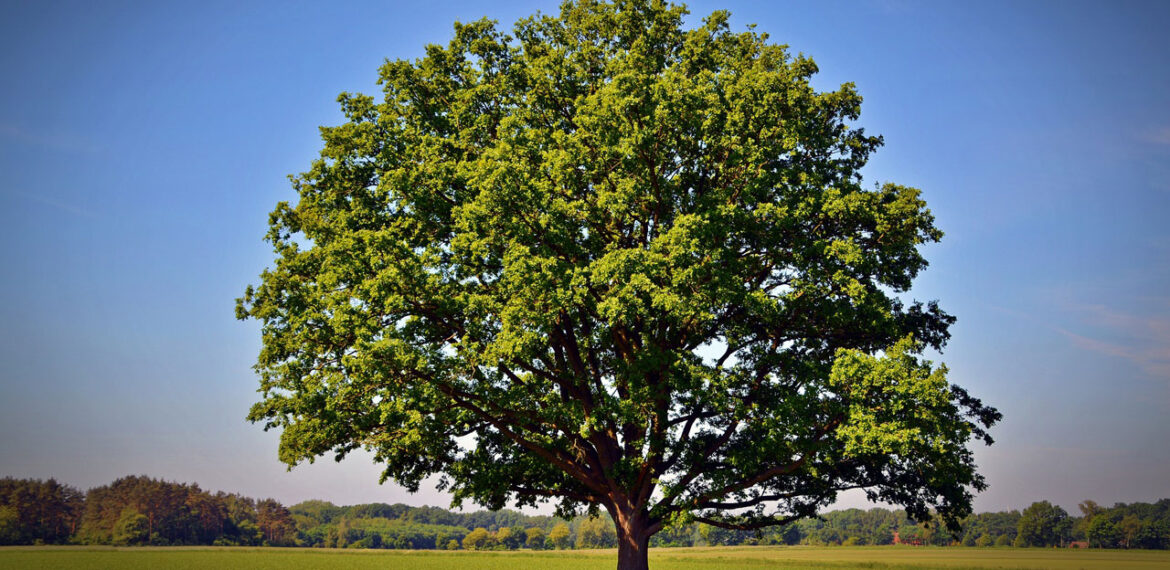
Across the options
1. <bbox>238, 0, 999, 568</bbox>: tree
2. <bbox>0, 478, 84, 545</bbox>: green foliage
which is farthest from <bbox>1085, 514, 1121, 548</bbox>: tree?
<bbox>0, 478, 84, 545</bbox>: green foliage

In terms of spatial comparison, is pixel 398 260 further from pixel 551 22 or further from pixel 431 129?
pixel 551 22

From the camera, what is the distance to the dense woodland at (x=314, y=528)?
100812mm

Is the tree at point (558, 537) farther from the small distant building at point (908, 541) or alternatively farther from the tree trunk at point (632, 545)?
the tree trunk at point (632, 545)

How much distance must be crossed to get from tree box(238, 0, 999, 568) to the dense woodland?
59.9m

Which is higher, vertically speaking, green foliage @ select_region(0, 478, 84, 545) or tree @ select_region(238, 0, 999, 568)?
tree @ select_region(238, 0, 999, 568)

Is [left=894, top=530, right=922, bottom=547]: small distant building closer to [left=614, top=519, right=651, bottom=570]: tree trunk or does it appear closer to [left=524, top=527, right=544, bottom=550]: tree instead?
[left=524, top=527, right=544, bottom=550]: tree

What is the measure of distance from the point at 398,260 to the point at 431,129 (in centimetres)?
583

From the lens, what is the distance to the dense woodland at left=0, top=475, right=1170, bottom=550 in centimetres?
10081

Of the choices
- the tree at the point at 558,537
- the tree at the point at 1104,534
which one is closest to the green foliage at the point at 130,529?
the tree at the point at 558,537

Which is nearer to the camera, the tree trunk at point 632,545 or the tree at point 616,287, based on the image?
the tree at point 616,287

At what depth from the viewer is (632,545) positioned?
20.1 m

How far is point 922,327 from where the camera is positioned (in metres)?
21.3

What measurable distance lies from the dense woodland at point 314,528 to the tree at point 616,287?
196 ft

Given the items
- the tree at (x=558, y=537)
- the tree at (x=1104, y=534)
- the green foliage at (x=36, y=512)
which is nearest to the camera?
the green foliage at (x=36, y=512)
